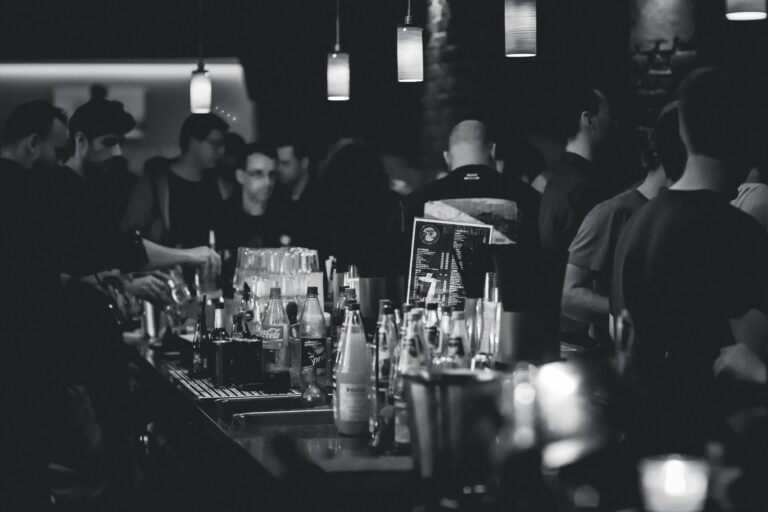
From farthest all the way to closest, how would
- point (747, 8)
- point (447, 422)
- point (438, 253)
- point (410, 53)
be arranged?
point (410, 53), point (747, 8), point (438, 253), point (447, 422)

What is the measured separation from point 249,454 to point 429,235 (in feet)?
3.78

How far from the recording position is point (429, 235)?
137 inches

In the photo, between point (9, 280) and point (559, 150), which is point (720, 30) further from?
point (9, 280)

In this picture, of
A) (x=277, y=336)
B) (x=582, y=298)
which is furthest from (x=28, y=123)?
(x=582, y=298)

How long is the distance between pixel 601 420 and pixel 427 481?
1.24 ft

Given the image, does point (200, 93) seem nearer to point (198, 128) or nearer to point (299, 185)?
point (299, 185)

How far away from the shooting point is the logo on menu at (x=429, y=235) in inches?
136

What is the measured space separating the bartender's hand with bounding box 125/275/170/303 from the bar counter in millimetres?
237

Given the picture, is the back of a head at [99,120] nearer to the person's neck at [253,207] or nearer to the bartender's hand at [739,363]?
the person's neck at [253,207]

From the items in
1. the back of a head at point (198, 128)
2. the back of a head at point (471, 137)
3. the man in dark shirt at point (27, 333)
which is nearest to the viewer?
the man in dark shirt at point (27, 333)

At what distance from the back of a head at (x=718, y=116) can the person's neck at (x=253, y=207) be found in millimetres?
3522

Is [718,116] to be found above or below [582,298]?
above

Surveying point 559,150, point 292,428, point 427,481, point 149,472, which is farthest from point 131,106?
point 427,481

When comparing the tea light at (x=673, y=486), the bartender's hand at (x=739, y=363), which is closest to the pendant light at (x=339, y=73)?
the bartender's hand at (x=739, y=363)
